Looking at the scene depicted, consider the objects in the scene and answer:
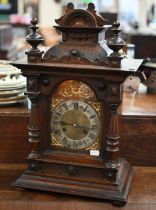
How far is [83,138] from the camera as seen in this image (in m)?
1.07

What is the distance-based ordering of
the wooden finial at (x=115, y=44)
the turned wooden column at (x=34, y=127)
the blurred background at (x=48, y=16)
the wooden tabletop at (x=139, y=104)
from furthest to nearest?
the blurred background at (x=48, y=16) → the wooden tabletop at (x=139, y=104) → the turned wooden column at (x=34, y=127) → the wooden finial at (x=115, y=44)

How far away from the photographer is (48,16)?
8023 mm

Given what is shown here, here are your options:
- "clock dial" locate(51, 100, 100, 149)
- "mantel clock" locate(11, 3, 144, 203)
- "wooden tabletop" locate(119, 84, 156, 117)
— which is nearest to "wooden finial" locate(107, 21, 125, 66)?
"mantel clock" locate(11, 3, 144, 203)

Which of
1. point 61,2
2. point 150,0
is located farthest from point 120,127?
point 61,2

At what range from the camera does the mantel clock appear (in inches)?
39.5

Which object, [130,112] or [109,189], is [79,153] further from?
[130,112]

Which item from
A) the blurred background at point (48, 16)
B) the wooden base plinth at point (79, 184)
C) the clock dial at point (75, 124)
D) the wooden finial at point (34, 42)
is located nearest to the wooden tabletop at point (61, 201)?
the wooden base plinth at point (79, 184)

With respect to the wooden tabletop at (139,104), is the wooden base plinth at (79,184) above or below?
below

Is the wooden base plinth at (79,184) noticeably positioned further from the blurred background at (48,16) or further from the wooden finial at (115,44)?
the blurred background at (48,16)

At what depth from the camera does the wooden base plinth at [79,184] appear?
1042 millimetres

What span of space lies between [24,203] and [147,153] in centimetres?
38

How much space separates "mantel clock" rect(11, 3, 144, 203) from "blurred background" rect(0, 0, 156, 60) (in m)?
2.27

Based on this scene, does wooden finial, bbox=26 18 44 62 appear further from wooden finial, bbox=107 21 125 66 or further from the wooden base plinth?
the wooden base plinth

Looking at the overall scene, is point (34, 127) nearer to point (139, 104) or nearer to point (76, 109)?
point (76, 109)
